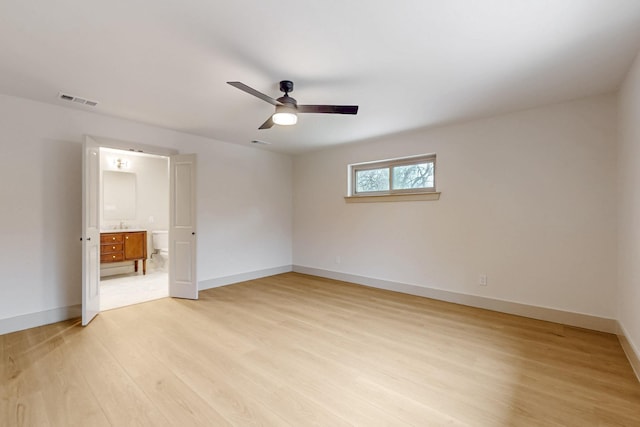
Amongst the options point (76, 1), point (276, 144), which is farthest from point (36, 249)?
point (276, 144)

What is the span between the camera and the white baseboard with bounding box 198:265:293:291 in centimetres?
451

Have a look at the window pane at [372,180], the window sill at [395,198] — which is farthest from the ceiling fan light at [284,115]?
the window pane at [372,180]

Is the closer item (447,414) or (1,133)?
(447,414)

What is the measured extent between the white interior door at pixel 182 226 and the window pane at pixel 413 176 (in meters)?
3.07

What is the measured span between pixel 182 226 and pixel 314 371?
115 inches

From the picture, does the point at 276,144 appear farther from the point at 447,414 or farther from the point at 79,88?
the point at 447,414

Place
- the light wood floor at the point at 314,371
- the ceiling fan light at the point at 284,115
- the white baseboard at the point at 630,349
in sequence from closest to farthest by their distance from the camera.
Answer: the light wood floor at the point at 314,371 < the white baseboard at the point at 630,349 < the ceiling fan light at the point at 284,115

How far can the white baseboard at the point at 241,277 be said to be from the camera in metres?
4.51

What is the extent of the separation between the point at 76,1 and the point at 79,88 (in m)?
1.45

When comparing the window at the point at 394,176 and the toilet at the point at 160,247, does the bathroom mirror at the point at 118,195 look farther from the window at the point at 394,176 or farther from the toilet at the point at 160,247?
the window at the point at 394,176

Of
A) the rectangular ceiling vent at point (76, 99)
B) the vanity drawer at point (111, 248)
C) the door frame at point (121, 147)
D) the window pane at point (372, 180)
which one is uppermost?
the rectangular ceiling vent at point (76, 99)

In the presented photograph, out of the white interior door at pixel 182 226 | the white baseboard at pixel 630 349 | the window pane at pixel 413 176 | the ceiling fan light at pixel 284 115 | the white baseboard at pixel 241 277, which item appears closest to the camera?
the white baseboard at pixel 630 349

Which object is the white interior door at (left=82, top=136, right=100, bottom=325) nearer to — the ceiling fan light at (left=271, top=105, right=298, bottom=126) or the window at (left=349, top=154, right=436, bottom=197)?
the ceiling fan light at (left=271, top=105, right=298, bottom=126)

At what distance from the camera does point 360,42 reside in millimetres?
2018
